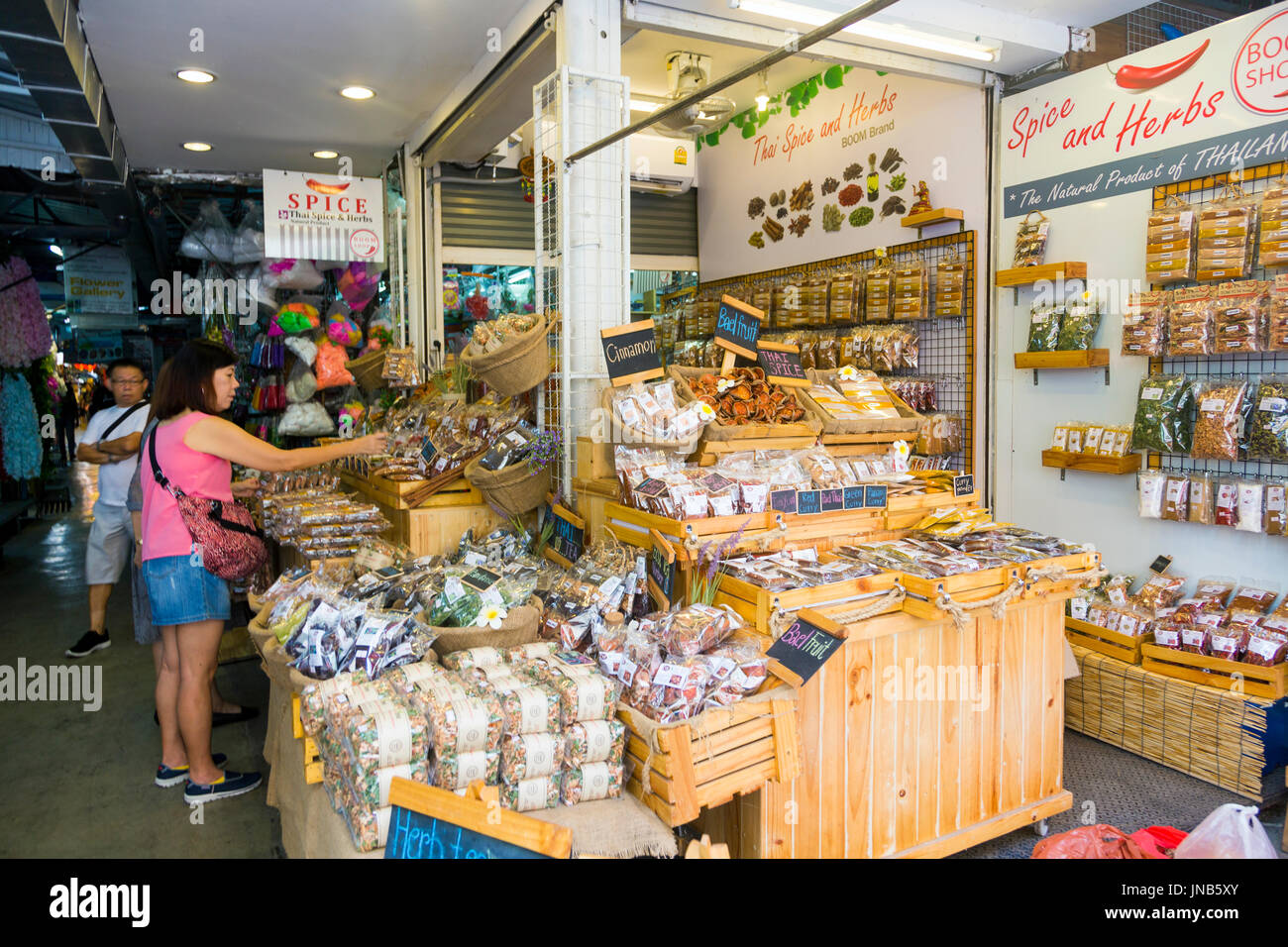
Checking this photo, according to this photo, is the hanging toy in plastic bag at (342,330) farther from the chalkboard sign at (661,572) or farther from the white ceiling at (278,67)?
the chalkboard sign at (661,572)

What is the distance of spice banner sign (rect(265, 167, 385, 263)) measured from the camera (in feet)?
20.1

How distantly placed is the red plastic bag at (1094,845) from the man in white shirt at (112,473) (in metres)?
4.64

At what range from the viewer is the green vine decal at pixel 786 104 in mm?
6055

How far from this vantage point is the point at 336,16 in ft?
14.1

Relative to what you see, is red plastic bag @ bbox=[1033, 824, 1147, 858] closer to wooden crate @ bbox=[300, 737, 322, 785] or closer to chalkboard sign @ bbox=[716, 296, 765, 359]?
wooden crate @ bbox=[300, 737, 322, 785]

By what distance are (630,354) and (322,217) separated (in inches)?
151

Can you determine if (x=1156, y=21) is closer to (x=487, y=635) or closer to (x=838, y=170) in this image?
(x=838, y=170)

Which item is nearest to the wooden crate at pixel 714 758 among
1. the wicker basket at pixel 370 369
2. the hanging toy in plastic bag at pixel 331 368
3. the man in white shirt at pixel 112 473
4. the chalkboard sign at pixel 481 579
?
the chalkboard sign at pixel 481 579

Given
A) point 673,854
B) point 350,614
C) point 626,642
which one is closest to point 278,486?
point 350,614

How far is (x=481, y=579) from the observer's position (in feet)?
9.11

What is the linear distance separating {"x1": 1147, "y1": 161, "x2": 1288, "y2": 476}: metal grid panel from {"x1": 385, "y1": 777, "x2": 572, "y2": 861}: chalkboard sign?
12.3 ft
